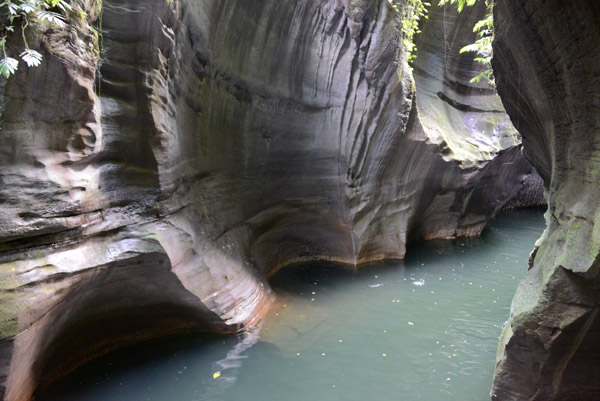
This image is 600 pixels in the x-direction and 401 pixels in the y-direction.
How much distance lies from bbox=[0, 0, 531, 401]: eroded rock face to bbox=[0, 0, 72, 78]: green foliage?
16 cm

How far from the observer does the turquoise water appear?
4.36 meters

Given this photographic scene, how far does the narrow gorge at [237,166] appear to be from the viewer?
3285 mm

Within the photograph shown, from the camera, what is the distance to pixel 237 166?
726 cm

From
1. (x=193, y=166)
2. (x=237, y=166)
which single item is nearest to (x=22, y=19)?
(x=193, y=166)

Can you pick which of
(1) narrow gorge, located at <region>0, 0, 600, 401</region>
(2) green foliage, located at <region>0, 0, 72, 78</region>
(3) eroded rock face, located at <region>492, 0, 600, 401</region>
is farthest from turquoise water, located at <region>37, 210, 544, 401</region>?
(2) green foliage, located at <region>0, 0, 72, 78</region>

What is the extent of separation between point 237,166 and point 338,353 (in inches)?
150

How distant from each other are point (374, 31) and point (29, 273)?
7.04 meters

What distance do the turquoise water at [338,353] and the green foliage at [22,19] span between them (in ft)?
11.2

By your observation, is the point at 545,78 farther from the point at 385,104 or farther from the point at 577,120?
the point at 385,104

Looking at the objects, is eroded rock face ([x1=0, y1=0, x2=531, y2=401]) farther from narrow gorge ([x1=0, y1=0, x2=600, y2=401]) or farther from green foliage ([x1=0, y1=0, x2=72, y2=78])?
green foliage ([x1=0, y1=0, x2=72, y2=78])

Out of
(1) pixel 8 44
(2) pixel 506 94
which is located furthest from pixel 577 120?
(1) pixel 8 44

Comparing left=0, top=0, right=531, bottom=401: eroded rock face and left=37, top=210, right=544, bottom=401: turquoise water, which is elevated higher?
left=0, top=0, right=531, bottom=401: eroded rock face

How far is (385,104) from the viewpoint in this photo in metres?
8.28

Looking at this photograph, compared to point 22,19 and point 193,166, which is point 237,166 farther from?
point 22,19
